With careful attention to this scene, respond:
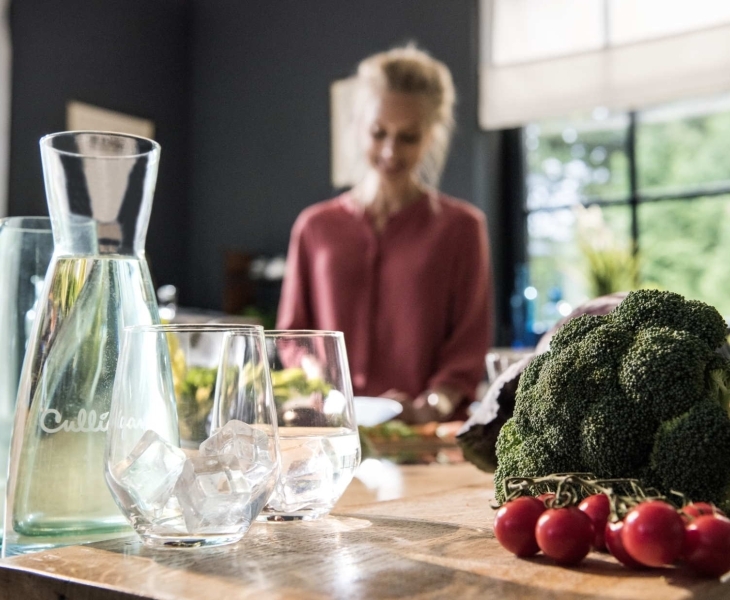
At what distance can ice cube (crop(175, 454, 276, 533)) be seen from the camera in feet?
1.71

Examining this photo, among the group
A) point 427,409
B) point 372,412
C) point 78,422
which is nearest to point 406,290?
point 427,409

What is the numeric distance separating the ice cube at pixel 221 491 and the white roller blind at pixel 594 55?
12.9 feet

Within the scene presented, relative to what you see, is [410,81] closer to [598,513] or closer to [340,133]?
[598,513]

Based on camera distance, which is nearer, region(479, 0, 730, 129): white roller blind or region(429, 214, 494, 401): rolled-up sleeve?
region(429, 214, 494, 401): rolled-up sleeve

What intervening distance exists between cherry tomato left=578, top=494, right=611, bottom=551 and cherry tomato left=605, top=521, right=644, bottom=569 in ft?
0.04

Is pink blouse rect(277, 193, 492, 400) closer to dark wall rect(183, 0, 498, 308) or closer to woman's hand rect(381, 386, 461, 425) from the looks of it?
woman's hand rect(381, 386, 461, 425)

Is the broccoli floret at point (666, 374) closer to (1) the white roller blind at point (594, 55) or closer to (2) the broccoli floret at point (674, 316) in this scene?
(2) the broccoli floret at point (674, 316)

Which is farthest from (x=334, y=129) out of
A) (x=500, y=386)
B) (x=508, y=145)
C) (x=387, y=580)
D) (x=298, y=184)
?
(x=387, y=580)

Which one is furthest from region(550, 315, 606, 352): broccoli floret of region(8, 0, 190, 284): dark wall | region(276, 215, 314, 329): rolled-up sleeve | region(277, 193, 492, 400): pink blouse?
region(8, 0, 190, 284): dark wall

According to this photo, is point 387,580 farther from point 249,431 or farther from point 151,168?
point 151,168

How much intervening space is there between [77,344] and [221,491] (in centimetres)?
15

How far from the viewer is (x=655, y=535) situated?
478mm

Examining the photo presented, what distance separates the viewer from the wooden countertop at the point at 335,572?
45 centimetres

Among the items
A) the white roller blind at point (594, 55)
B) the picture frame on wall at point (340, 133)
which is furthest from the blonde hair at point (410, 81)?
the picture frame on wall at point (340, 133)
